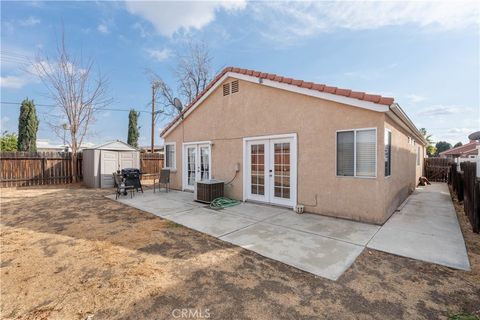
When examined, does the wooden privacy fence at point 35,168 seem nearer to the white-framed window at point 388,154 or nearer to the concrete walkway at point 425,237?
the concrete walkway at point 425,237

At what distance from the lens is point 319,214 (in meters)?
6.23

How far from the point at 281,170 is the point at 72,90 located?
556 inches

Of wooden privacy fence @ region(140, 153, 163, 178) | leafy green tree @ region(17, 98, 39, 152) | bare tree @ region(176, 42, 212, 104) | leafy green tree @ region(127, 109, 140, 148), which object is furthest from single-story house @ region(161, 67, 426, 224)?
leafy green tree @ region(127, 109, 140, 148)

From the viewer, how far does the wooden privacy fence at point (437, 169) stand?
1616 centimetres

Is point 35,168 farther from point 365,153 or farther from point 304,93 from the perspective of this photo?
point 365,153

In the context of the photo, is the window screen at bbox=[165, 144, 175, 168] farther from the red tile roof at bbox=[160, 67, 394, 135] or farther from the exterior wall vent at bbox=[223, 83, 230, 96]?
the red tile roof at bbox=[160, 67, 394, 135]

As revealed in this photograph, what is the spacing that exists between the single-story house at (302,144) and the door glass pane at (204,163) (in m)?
0.04

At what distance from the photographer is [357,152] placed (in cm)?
562

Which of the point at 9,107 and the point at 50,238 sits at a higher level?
the point at 9,107

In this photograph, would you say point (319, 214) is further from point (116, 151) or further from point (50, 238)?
point (116, 151)

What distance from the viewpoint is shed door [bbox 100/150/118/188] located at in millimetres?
11930

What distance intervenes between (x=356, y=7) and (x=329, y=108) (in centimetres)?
335

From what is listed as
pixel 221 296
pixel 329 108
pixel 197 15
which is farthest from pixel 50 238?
pixel 197 15

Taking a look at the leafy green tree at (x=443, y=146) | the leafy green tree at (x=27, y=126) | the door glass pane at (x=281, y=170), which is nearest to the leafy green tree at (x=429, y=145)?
the door glass pane at (x=281, y=170)
